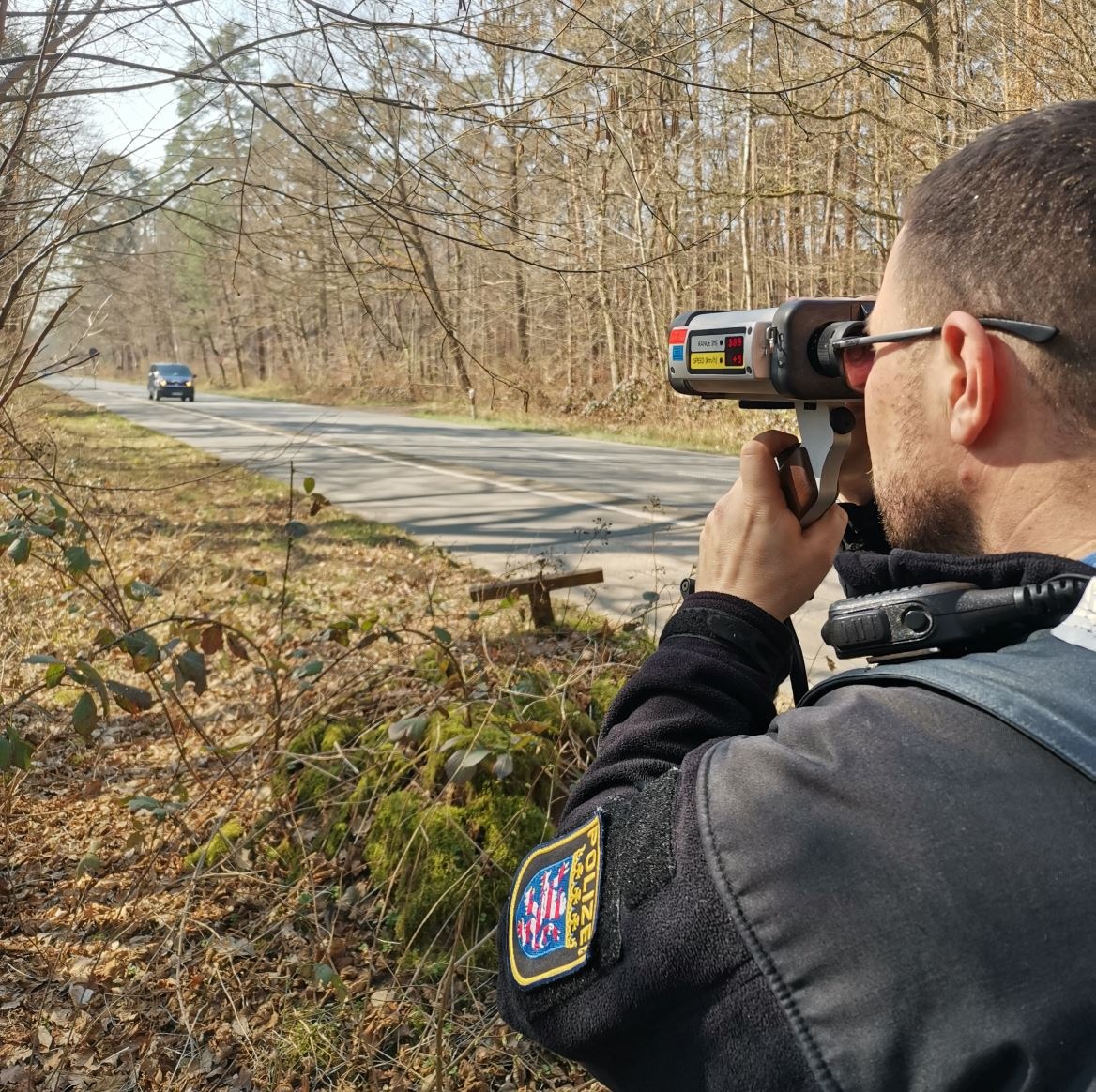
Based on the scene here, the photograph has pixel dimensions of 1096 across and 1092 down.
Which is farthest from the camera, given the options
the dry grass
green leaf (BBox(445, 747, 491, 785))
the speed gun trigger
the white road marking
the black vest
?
the white road marking

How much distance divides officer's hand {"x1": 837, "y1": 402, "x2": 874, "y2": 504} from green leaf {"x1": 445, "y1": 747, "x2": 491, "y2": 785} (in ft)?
5.81

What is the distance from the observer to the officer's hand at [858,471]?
152 cm

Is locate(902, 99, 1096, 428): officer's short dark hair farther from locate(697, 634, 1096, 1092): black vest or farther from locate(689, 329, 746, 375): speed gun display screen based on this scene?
locate(689, 329, 746, 375): speed gun display screen

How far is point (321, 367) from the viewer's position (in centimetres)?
4409

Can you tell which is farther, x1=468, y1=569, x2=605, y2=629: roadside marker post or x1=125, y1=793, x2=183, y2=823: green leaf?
x1=468, y1=569, x2=605, y2=629: roadside marker post

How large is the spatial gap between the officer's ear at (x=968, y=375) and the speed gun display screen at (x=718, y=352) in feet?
1.72

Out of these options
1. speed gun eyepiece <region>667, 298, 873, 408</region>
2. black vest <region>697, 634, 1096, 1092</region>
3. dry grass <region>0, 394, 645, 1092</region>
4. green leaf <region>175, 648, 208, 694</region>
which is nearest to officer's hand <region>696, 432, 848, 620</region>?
speed gun eyepiece <region>667, 298, 873, 408</region>

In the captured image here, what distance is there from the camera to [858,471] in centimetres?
154

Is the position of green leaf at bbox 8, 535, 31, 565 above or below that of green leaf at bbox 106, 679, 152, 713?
above

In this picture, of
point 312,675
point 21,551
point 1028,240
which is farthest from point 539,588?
point 1028,240

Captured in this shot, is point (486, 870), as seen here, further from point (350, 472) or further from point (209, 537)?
point (350, 472)

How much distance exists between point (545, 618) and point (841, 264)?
52.2 ft

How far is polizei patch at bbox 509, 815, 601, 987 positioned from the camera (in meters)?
0.94

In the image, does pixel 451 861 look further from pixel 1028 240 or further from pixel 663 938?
pixel 1028 240
